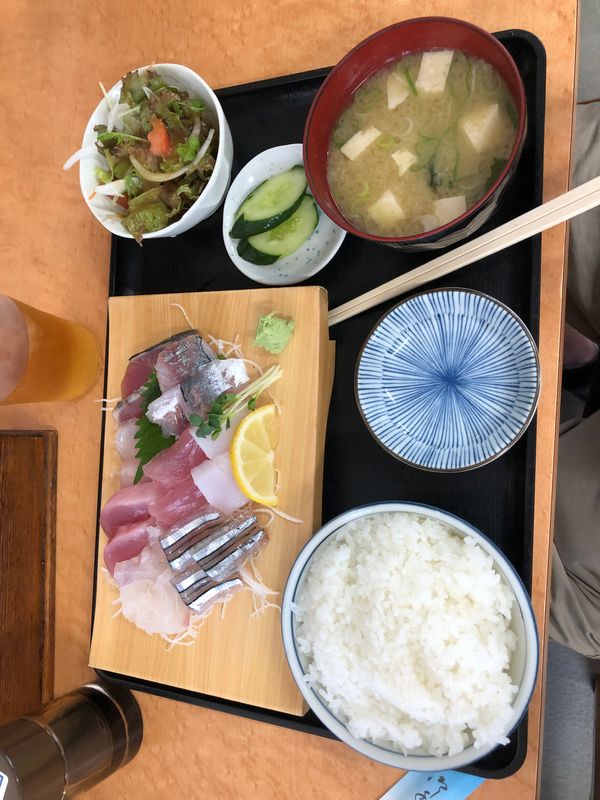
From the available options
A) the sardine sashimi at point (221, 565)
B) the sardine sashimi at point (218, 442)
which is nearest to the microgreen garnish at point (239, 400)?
the sardine sashimi at point (218, 442)

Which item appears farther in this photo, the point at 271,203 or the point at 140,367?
the point at 140,367

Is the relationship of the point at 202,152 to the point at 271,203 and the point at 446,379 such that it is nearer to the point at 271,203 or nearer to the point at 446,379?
the point at 271,203

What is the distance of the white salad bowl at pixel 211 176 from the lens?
1.23 m

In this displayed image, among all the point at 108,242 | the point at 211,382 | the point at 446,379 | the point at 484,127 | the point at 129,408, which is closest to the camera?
the point at 484,127

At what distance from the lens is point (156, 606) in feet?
4.42

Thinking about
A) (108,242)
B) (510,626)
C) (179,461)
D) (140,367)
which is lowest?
(510,626)

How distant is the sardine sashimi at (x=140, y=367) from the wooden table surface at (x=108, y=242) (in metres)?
0.19

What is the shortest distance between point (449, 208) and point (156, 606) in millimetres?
1088

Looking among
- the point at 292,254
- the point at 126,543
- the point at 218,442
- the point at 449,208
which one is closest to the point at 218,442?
the point at 218,442

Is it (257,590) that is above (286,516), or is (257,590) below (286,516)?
below

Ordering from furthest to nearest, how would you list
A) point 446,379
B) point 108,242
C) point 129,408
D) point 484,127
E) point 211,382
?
point 108,242, point 129,408, point 211,382, point 446,379, point 484,127

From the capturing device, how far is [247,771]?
4.44 feet

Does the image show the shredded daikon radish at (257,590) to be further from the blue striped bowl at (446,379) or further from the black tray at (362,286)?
the blue striped bowl at (446,379)

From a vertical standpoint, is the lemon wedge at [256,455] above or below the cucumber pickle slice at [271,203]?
below
